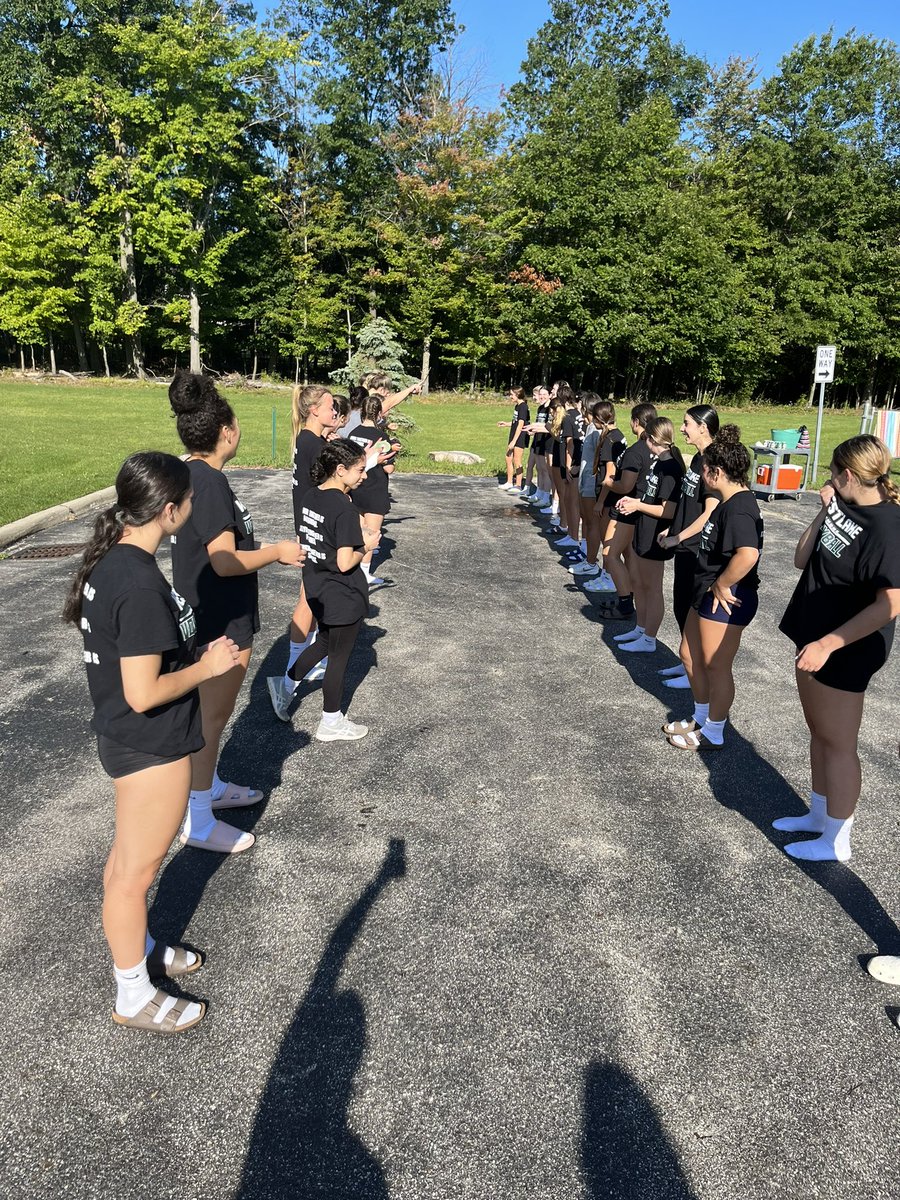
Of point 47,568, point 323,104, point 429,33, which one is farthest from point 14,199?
point 47,568

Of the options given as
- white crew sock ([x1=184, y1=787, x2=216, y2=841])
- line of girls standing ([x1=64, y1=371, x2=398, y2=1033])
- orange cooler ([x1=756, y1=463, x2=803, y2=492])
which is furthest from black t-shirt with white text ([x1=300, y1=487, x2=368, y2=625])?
orange cooler ([x1=756, y1=463, x2=803, y2=492])

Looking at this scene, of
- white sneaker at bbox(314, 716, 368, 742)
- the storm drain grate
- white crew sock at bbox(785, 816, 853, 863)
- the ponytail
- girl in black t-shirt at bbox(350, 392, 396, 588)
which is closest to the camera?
the ponytail

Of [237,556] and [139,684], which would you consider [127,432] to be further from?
[139,684]

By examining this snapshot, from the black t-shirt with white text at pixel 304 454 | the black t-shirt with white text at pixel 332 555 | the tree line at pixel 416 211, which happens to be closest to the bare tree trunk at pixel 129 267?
the tree line at pixel 416 211

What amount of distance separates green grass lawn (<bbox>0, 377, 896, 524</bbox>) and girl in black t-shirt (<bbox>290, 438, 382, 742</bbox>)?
7.20 m

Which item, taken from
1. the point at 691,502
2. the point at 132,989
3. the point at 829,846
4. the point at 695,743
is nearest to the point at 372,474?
the point at 691,502

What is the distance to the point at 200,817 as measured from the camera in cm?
378

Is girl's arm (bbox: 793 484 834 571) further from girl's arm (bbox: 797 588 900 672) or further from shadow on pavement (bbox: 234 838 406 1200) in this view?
shadow on pavement (bbox: 234 838 406 1200)

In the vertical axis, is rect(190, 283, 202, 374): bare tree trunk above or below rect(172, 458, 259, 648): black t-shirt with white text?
above

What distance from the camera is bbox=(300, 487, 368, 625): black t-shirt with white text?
15.2 ft

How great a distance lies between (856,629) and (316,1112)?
9.35 feet

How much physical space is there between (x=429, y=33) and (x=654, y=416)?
158 feet

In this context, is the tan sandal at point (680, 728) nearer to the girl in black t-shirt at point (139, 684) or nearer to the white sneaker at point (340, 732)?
the white sneaker at point (340, 732)

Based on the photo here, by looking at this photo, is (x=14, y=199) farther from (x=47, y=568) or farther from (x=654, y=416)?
(x=654, y=416)
